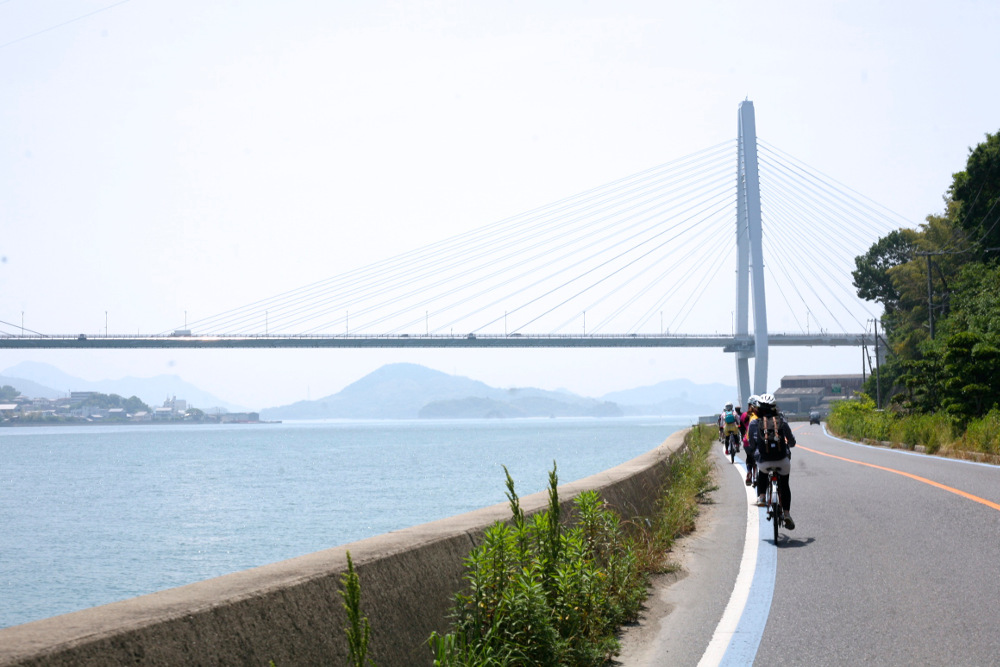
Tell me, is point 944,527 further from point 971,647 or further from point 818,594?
point 971,647

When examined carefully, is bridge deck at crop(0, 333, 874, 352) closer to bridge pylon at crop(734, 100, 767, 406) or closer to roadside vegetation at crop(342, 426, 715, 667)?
bridge pylon at crop(734, 100, 767, 406)

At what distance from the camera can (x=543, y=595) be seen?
5578mm

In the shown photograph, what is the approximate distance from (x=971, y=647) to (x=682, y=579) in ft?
10.8

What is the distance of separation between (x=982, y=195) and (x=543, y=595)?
2131 inches

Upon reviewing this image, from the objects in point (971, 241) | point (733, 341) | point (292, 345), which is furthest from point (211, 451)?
point (971, 241)

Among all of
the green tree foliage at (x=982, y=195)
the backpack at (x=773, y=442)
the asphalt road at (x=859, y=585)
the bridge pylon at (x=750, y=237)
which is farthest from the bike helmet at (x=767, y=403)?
the bridge pylon at (x=750, y=237)

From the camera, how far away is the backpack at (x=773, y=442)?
11.4 metres

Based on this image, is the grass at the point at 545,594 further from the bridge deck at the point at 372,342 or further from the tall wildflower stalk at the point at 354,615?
the bridge deck at the point at 372,342

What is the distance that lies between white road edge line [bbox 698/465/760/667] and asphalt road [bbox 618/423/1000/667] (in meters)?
0.07

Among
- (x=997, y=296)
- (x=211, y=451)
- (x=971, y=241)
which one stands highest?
(x=971, y=241)

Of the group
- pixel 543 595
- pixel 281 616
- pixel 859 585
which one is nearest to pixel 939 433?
pixel 859 585

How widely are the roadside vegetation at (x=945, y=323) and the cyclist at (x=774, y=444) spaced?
14.0 m

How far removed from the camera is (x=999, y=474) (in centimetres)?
1830

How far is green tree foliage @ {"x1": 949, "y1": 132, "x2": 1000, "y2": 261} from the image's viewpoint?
50906 mm
